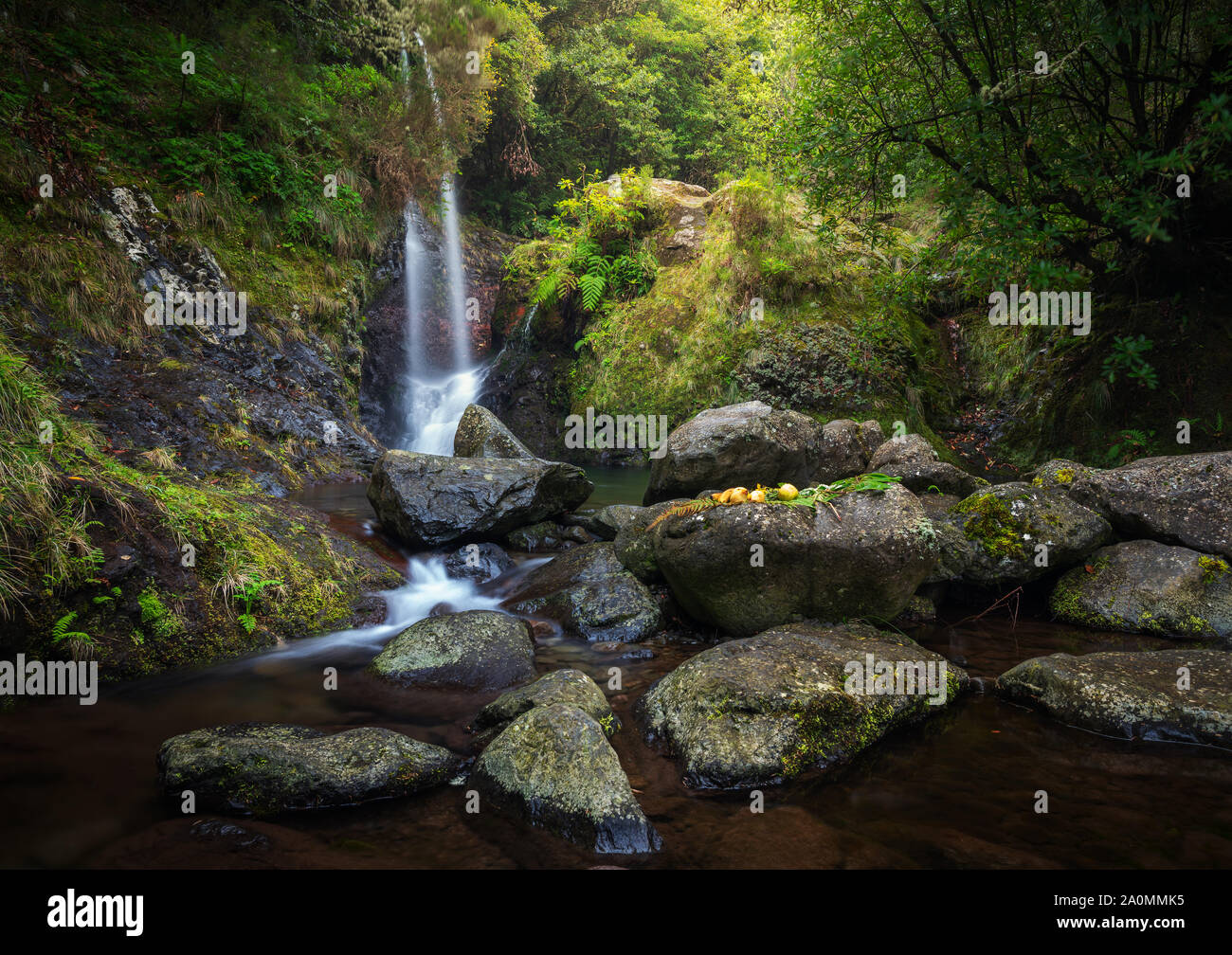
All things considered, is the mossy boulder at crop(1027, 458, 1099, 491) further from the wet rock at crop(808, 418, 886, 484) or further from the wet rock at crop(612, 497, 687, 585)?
the wet rock at crop(612, 497, 687, 585)

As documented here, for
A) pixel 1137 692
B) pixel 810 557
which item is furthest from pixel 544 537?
pixel 1137 692

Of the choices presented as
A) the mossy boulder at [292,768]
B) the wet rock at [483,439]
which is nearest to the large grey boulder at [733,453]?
the wet rock at [483,439]

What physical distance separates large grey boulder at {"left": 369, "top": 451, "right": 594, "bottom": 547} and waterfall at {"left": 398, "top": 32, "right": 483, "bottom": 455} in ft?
16.4

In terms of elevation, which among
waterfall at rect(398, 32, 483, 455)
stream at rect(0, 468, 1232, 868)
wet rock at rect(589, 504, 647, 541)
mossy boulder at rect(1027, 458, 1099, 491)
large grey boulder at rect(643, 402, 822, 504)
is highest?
waterfall at rect(398, 32, 483, 455)

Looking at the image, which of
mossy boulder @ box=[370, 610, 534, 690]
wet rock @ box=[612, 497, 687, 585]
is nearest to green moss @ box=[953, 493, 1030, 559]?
wet rock @ box=[612, 497, 687, 585]

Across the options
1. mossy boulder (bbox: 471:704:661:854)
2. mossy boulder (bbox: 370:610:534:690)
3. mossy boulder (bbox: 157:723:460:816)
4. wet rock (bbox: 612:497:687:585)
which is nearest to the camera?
mossy boulder (bbox: 471:704:661:854)

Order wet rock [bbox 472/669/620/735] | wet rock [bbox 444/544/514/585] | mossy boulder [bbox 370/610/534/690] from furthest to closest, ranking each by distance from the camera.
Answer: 1. wet rock [bbox 444/544/514/585]
2. mossy boulder [bbox 370/610/534/690]
3. wet rock [bbox 472/669/620/735]

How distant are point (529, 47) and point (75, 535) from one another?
17.8 m

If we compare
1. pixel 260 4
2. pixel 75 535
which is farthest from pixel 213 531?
pixel 260 4

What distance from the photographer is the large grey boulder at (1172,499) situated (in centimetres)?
482

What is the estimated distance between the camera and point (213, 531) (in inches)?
192

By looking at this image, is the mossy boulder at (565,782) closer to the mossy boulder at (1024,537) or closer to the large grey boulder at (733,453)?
the mossy boulder at (1024,537)

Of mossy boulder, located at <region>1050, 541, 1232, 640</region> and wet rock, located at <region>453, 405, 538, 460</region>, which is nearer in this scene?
mossy boulder, located at <region>1050, 541, 1232, 640</region>

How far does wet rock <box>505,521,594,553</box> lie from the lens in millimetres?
7133
